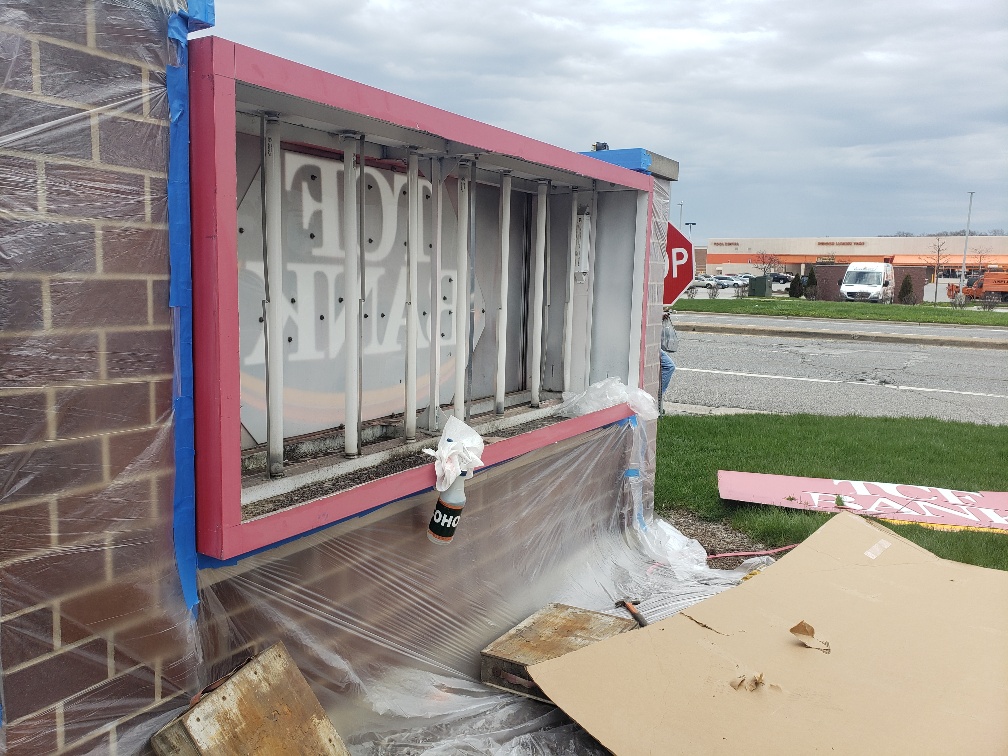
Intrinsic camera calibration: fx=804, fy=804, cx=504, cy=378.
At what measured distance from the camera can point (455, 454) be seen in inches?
107

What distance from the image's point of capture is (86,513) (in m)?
1.66

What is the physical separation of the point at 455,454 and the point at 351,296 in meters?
0.63

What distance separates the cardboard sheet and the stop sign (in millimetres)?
2354

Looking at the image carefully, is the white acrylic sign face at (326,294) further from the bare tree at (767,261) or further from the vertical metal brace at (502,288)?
the bare tree at (767,261)

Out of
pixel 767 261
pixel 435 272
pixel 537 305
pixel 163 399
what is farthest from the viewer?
pixel 767 261

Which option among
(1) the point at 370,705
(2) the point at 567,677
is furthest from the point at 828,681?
(1) the point at 370,705

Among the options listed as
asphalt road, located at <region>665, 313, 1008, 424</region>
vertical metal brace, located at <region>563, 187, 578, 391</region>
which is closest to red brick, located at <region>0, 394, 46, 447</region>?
vertical metal brace, located at <region>563, 187, 578, 391</region>

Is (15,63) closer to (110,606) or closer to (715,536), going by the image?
(110,606)

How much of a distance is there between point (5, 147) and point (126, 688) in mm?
1152

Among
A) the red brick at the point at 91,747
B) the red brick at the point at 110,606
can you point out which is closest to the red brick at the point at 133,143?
the red brick at the point at 110,606

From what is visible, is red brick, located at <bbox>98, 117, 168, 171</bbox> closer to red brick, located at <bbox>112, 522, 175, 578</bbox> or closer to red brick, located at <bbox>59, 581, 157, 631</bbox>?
red brick, located at <bbox>112, 522, 175, 578</bbox>

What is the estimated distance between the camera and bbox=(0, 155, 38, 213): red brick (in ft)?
4.83

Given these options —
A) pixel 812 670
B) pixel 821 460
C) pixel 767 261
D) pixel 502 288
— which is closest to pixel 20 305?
pixel 502 288

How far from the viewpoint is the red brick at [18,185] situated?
1474 millimetres
